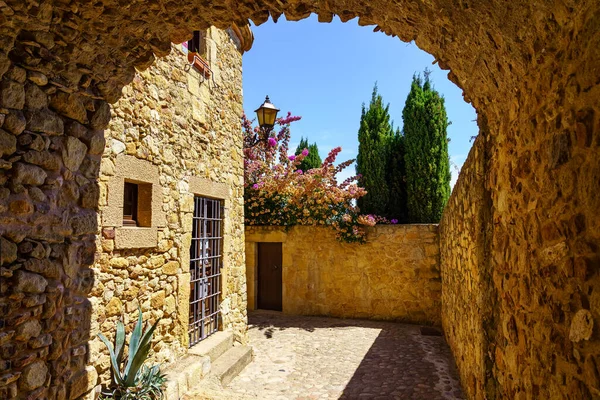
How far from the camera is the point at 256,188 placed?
7816mm

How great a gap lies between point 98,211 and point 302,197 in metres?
5.31

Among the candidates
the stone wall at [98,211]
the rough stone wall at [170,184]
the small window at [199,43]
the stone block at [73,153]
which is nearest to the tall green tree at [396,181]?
the rough stone wall at [170,184]

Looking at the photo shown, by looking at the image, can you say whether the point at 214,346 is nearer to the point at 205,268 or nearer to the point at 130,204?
the point at 205,268

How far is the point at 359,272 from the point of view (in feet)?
24.5

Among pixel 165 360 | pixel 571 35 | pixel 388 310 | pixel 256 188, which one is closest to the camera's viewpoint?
pixel 571 35

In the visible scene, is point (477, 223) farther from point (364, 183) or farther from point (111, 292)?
point (364, 183)

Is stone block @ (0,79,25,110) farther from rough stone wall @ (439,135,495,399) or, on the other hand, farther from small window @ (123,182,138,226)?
rough stone wall @ (439,135,495,399)

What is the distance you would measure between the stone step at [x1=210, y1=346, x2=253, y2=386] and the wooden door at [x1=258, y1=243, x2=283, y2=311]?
3179mm

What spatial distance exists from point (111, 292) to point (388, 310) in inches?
219

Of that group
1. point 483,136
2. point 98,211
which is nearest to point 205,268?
point 98,211

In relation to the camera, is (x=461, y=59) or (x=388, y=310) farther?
(x=388, y=310)

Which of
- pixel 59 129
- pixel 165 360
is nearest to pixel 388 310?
pixel 165 360

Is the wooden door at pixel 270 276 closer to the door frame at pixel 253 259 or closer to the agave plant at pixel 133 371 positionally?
the door frame at pixel 253 259

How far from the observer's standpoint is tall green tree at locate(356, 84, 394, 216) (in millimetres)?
9555
